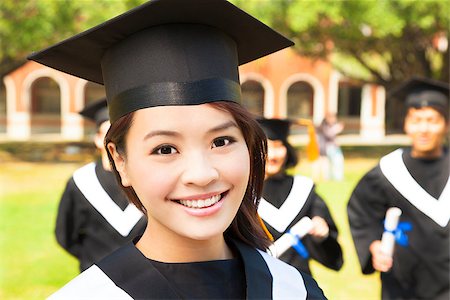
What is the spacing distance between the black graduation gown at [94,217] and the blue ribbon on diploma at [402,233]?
1.57 m

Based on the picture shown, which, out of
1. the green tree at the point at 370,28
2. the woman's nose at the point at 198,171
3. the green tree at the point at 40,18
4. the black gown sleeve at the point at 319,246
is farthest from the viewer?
the green tree at the point at 40,18

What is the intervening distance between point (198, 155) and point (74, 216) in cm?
262

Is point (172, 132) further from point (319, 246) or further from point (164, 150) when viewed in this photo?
point (319, 246)

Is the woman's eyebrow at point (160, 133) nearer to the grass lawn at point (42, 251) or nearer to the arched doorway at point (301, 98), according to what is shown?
the grass lawn at point (42, 251)

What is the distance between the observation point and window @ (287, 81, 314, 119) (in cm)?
2780

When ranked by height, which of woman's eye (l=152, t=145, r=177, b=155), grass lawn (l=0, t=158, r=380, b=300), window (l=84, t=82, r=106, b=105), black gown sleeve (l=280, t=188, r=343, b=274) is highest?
window (l=84, t=82, r=106, b=105)

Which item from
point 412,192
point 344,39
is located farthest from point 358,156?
point 412,192

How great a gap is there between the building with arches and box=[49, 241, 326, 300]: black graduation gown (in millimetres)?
22480

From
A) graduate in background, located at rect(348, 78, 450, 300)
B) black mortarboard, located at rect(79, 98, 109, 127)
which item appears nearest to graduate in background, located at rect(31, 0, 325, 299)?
graduate in background, located at rect(348, 78, 450, 300)

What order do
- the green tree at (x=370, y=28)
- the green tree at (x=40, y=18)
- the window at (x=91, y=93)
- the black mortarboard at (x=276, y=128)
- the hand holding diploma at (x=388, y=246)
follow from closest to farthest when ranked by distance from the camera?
the hand holding diploma at (x=388, y=246), the black mortarboard at (x=276, y=128), the green tree at (x=370, y=28), the green tree at (x=40, y=18), the window at (x=91, y=93)

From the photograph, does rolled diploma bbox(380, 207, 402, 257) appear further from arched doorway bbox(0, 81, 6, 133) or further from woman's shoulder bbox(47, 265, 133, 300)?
arched doorway bbox(0, 81, 6, 133)

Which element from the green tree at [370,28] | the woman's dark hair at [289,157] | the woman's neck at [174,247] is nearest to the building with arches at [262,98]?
the green tree at [370,28]

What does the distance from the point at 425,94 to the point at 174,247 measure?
9.28ft

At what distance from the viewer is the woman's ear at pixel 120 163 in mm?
1594
